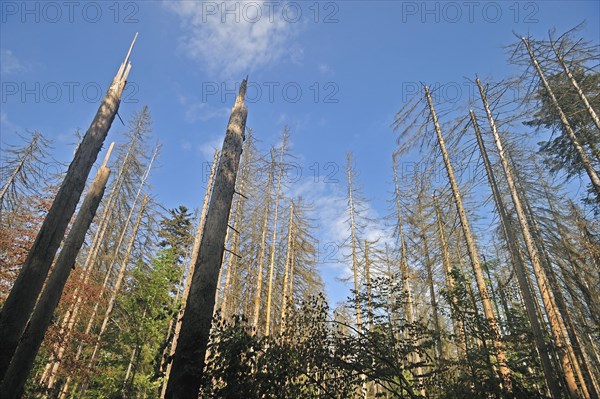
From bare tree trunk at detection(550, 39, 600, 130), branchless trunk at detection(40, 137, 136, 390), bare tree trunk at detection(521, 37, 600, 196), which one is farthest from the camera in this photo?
branchless trunk at detection(40, 137, 136, 390)

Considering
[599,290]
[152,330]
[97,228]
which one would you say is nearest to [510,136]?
[599,290]

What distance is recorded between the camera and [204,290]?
4754 millimetres

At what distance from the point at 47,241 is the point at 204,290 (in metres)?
2.60

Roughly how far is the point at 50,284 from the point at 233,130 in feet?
14.5

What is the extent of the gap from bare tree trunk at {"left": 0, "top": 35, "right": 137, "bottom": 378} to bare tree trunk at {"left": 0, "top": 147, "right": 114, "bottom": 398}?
0.47 m

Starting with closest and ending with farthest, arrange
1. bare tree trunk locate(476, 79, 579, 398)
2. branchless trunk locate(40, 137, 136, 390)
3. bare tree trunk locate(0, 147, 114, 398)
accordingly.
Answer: bare tree trunk locate(0, 147, 114, 398)
bare tree trunk locate(476, 79, 579, 398)
branchless trunk locate(40, 137, 136, 390)

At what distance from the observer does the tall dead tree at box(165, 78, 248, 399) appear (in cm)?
419

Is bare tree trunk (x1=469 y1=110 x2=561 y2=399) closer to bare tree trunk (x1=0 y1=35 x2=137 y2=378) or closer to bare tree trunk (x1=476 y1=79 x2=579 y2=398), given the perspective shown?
bare tree trunk (x1=476 y1=79 x2=579 y2=398)

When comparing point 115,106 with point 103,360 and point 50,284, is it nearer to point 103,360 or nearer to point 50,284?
point 50,284

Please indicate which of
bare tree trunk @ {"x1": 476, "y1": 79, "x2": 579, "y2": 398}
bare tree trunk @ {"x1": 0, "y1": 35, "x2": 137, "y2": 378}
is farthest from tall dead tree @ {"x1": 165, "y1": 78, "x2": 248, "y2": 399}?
bare tree trunk @ {"x1": 476, "y1": 79, "x2": 579, "y2": 398}

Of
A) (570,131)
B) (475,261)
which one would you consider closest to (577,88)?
(570,131)

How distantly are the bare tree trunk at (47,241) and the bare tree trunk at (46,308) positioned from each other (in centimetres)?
47

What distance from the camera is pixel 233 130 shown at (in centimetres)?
644

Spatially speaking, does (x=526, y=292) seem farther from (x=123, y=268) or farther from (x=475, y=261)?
(x=123, y=268)
